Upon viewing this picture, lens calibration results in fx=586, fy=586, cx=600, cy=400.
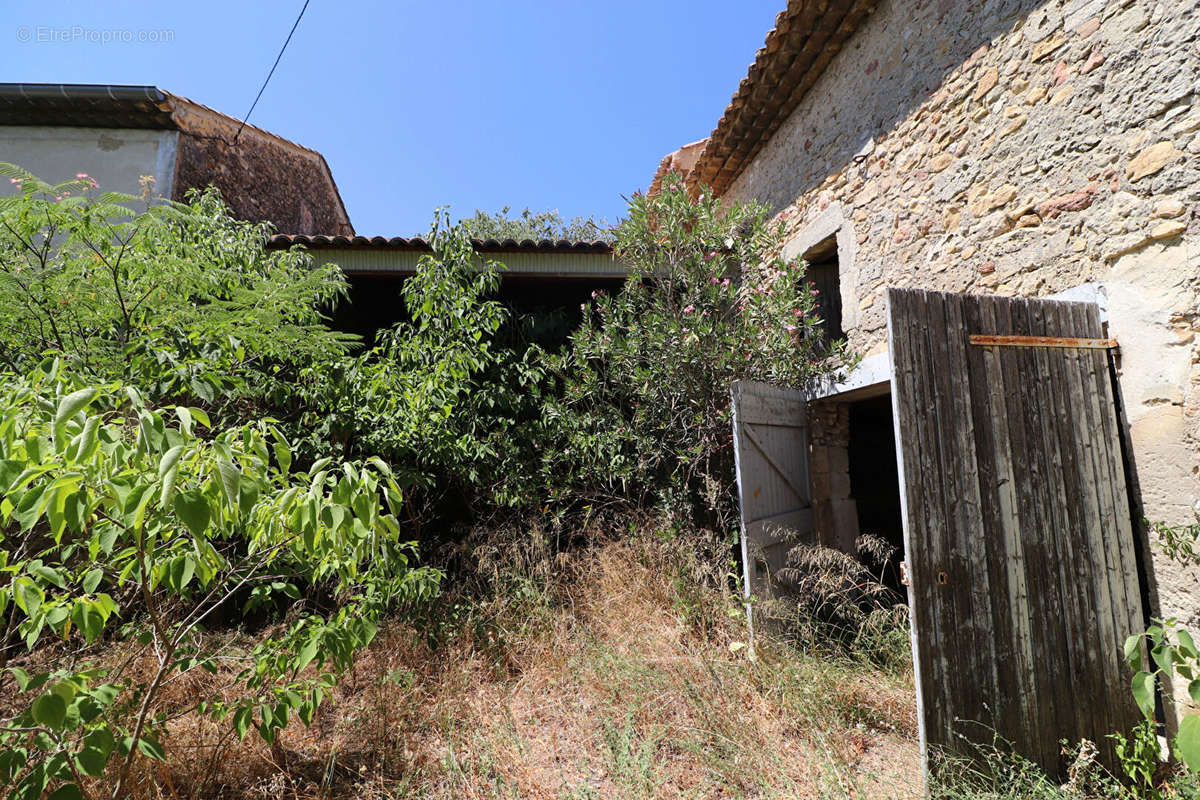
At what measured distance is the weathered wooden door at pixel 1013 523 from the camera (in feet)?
8.39

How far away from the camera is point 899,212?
4.12 m

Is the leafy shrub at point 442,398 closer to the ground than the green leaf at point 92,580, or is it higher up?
higher up

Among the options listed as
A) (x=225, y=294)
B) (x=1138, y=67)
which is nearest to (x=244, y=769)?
(x=225, y=294)

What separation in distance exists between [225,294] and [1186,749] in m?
4.99

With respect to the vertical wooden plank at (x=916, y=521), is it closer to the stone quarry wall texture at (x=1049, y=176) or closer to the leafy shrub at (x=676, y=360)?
the stone quarry wall texture at (x=1049, y=176)

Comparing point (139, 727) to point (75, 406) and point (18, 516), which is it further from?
point (75, 406)

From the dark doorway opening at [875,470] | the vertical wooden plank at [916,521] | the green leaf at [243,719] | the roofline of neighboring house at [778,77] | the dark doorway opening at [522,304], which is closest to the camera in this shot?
the green leaf at [243,719]

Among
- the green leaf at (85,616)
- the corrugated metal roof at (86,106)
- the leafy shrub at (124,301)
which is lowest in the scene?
the green leaf at (85,616)

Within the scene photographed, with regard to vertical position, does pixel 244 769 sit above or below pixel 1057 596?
below

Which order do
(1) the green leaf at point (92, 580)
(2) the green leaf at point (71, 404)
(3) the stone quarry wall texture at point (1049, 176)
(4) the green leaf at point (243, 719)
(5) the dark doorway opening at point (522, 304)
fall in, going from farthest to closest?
(5) the dark doorway opening at point (522, 304) → (3) the stone quarry wall texture at point (1049, 176) → (4) the green leaf at point (243, 719) → (1) the green leaf at point (92, 580) → (2) the green leaf at point (71, 404)

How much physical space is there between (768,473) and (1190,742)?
253 cm

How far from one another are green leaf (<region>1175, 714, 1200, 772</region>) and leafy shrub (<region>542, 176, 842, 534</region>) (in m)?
Result: 2.71

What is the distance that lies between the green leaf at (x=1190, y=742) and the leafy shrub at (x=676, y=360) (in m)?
2.71

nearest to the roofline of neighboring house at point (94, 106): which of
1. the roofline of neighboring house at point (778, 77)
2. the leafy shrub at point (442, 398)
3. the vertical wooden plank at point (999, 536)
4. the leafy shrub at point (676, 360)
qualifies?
the leafy shrub at point (442, 398)
